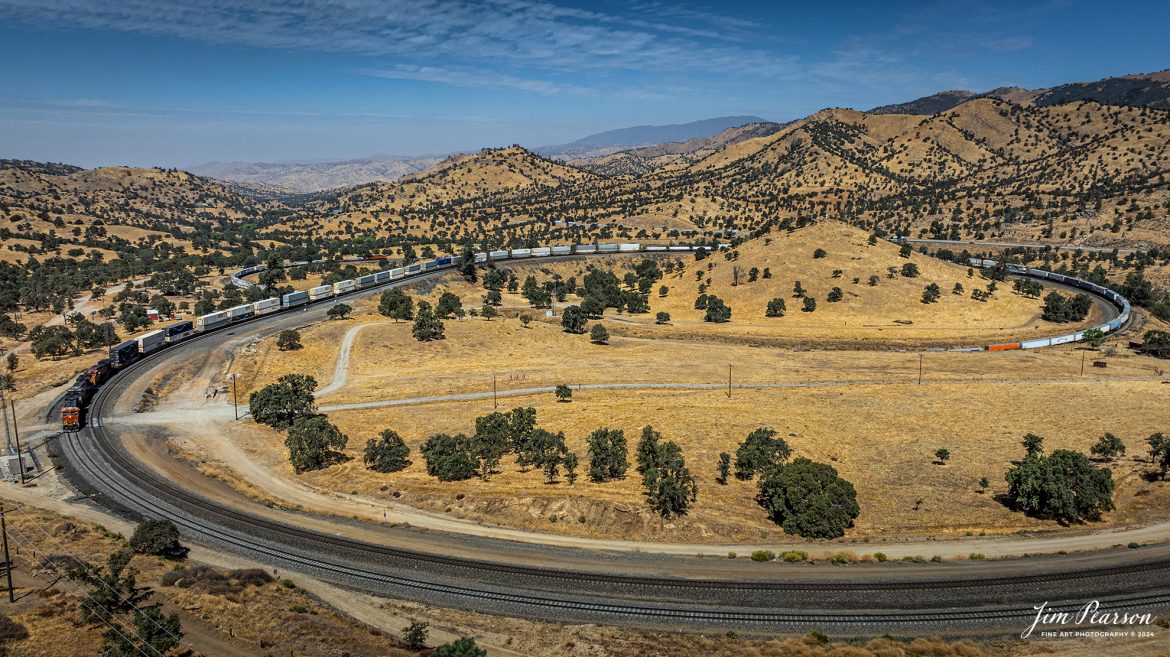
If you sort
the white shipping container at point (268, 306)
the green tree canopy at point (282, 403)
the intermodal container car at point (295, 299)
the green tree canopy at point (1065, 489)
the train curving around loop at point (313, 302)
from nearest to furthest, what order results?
the green tree canopy at point (1065, 489) → the green tree canopy at point (282, 403) → the train curving around loop at point (313, 302) → the white shipping container at point (268, 306) → the intermodal container car at point (295, 299)

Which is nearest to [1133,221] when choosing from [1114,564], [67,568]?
[1114,564]

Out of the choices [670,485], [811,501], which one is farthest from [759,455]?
[670,485]

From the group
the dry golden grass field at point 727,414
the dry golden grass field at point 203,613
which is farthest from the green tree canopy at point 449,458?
the dry golden grass field at point 203,613

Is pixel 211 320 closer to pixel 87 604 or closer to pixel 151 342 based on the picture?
pixel 151 342

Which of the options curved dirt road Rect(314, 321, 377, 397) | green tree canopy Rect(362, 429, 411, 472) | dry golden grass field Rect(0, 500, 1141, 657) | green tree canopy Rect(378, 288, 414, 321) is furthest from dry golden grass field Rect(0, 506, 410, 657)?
green tree canopy Rect(378, 288, 414, 321)

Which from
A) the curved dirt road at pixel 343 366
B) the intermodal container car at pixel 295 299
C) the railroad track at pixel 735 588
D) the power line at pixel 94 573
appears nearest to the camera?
the power line at pixel 94 573

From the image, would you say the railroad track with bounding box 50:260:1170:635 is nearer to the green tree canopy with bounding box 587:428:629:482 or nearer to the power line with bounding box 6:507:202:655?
the power line with bounding box 6:507:202:655

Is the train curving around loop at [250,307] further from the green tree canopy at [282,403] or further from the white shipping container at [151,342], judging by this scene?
the green tree canopy at [282,403]
